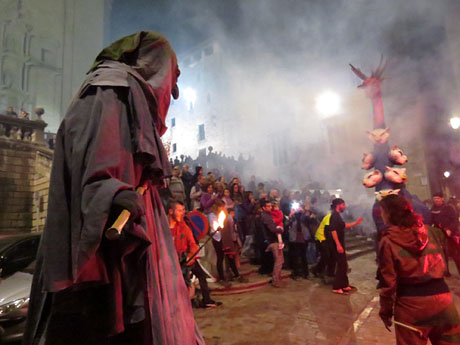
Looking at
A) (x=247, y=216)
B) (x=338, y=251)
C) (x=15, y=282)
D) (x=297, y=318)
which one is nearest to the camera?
(x=15, y=282)

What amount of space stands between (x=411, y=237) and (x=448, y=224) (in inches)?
271

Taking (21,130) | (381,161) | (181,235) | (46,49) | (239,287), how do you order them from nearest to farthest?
(181,235)
(381,161)
(239,287)
(21,130)
(46,49)

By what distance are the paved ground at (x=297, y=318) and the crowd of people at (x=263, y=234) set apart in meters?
0.50

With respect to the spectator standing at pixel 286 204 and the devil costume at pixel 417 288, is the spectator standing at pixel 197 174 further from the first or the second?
the devil costume at pixel 417 288

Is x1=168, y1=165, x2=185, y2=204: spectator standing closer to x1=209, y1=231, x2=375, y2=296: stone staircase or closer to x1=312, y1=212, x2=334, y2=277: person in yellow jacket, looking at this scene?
x1=209, y1=231, x2=375, y2=296: stone staircase

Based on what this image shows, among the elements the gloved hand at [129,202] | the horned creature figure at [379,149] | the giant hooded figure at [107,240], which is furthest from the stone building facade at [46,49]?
the gloved hand at [129,202]

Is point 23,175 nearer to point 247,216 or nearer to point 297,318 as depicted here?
point 247,216

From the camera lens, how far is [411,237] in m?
2.71

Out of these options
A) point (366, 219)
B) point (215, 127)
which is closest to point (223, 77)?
point (215, 127)

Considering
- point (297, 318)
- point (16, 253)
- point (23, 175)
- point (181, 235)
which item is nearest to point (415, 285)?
point (297, 318)

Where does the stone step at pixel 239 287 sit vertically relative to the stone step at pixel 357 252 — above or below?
above

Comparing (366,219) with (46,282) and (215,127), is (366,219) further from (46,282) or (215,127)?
(215,127)

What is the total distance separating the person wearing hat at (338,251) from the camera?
6.56 meters

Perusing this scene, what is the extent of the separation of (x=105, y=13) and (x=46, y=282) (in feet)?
144
